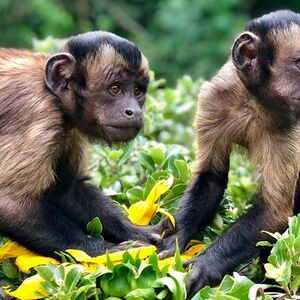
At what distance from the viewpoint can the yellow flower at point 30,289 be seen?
5.70 metres

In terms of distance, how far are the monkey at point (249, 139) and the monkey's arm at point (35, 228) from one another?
1.85 feet

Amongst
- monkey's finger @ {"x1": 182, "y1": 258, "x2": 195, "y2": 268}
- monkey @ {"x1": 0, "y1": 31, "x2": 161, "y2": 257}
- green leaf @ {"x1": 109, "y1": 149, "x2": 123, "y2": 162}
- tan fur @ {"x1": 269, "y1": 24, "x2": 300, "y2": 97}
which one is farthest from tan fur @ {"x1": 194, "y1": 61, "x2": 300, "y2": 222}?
green leaf @ {"x1": 109, "y1": 149, "x2": 123, "y2": 162}

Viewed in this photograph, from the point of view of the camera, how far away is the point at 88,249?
6.43m

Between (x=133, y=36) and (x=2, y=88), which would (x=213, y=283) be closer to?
(x=2, y=88)

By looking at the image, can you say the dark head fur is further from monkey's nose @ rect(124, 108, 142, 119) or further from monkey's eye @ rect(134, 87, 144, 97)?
monkey's nose @ rect(124, 108, 142, 119)

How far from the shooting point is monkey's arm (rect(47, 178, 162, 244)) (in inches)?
272

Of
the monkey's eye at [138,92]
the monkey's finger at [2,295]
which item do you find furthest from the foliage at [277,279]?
the monkey's eye at [138,92]

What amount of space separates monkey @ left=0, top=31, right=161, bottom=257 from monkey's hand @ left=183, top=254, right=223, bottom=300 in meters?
0.42

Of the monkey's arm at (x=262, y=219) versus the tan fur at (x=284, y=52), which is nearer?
the monkey's arm at (x=262, y=219)

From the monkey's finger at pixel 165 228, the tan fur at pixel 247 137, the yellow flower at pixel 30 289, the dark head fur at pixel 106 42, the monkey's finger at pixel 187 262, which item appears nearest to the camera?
the yellow flower at pixel 30 289

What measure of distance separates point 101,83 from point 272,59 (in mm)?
1107

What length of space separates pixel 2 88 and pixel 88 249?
3.93ft

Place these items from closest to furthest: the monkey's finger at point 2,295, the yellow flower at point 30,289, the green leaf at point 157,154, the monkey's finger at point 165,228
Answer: the yellow flower at point 30,289 → the monkey's finger at point 2,295 → the monkey's finger at point 165,228 → the green leaf at point 157,154

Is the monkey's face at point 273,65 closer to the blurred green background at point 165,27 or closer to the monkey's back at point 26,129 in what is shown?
the monkey's back at point 26,129
